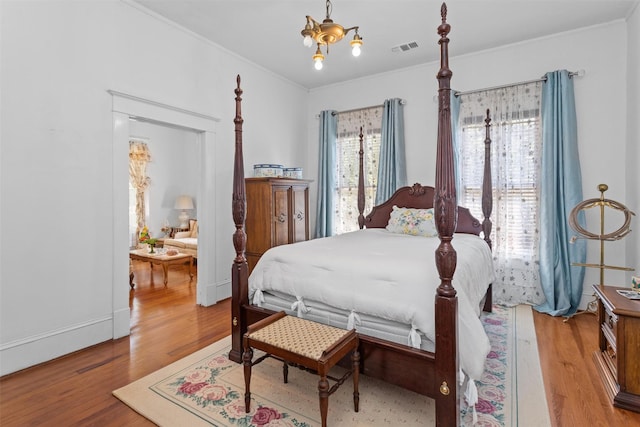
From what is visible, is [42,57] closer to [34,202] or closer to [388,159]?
[34,202]

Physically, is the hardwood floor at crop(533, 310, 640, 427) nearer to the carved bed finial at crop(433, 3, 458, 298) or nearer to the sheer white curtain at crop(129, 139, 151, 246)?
the carved bed finial at crop(433, 3, 458, 298)

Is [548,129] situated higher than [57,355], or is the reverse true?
[548,129]

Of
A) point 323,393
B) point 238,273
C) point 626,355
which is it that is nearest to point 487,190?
point 626,355

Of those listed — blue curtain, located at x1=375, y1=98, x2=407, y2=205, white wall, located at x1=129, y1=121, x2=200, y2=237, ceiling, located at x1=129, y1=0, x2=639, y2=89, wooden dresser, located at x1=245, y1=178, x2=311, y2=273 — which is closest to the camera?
ceiling, located at x1=129, y1=0, x2=639, y2=89

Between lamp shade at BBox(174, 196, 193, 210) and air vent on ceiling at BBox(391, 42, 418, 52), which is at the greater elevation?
air vent on ceiling at BBox(391, 42, 418, 52)

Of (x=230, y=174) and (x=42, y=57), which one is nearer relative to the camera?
(x=42, y=57)

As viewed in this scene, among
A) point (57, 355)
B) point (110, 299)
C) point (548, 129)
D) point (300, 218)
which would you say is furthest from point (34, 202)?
point (548, 129)

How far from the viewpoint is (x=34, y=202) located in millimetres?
2508

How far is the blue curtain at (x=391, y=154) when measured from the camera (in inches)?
180

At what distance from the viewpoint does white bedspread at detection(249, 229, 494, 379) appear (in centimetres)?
179

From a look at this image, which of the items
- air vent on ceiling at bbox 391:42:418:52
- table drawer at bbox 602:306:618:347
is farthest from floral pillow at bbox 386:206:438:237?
air vent on ceiling at bbox 391:42:418:52

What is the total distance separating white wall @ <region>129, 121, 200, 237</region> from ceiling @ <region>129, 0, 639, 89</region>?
375 centimetres

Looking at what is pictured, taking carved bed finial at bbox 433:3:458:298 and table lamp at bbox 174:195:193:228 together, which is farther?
table lamp at bbox 174:195:193:228

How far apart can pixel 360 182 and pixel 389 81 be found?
1543 millimetres
